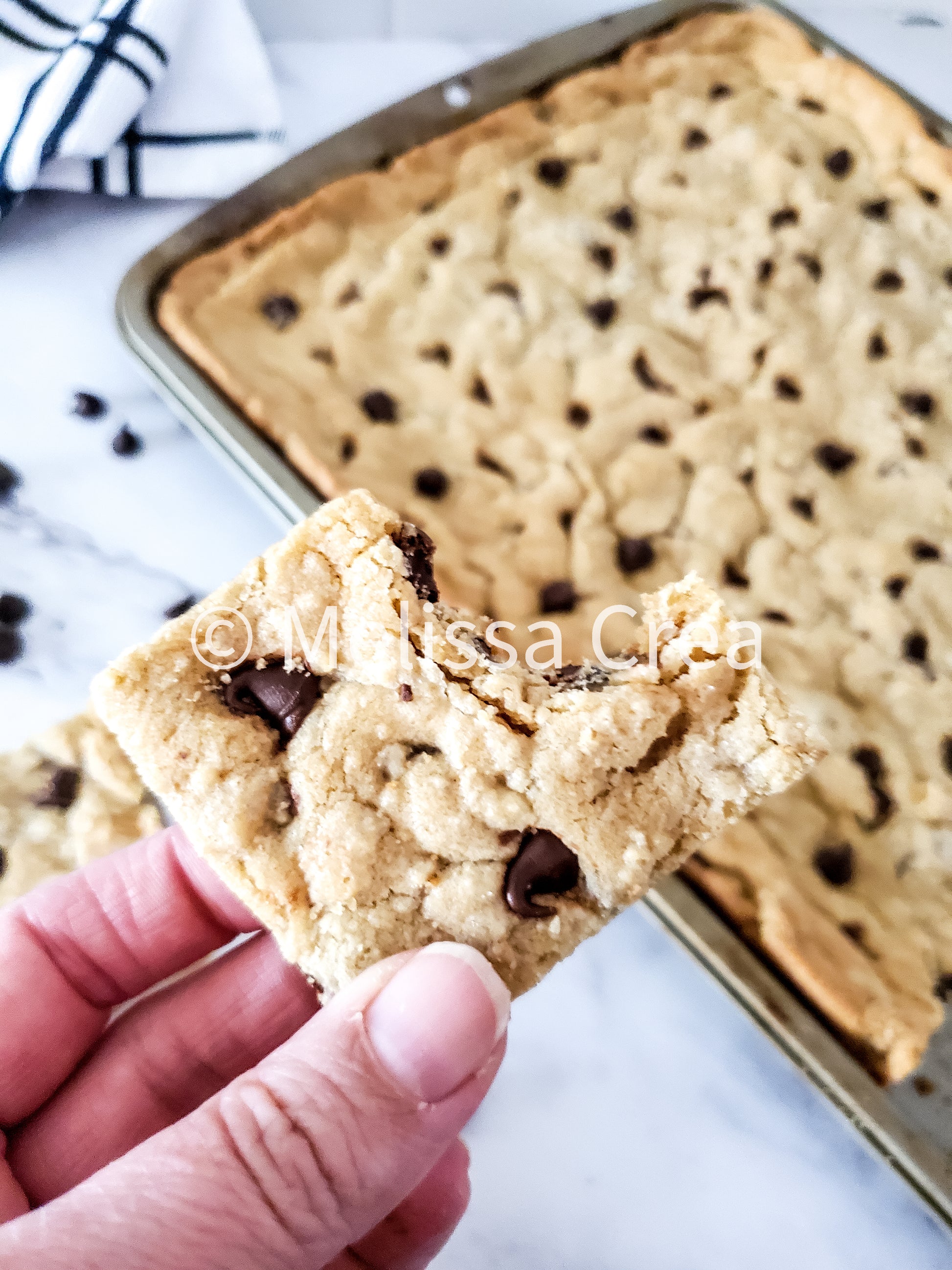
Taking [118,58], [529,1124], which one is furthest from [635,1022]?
[118,58]

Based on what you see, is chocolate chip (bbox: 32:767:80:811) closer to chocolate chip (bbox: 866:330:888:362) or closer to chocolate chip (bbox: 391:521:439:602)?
chocolate chip (bbox: 391:521:439:602)

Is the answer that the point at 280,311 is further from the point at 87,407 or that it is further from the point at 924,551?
the point at 924,551

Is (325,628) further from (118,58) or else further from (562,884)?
(118,58)

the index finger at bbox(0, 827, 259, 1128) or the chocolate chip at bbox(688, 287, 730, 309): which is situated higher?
the chocolate chip at bbox(688, 287, 730, 309)

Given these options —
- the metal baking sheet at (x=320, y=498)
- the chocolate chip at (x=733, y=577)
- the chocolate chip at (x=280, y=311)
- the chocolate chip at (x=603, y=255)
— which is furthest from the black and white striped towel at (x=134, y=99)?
the chocolate chip at (x=733, y=577)

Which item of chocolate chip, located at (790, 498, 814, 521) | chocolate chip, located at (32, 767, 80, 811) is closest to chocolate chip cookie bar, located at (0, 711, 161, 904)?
chocolate chip, located at (32, 767, 80, 811)

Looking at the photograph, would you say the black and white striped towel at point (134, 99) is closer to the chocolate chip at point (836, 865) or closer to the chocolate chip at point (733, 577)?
the chocolate chip at point (733, 577)
